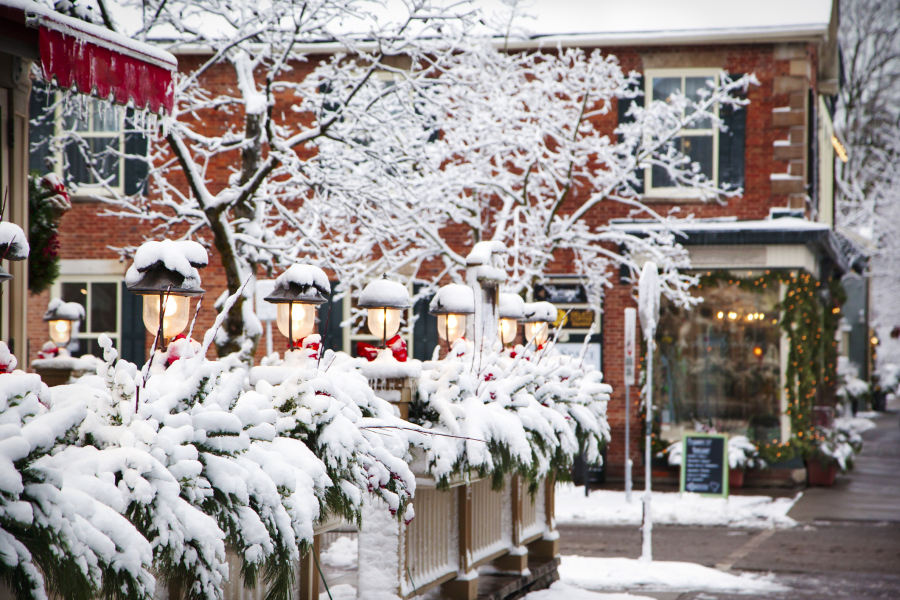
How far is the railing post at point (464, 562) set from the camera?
6.76 meters

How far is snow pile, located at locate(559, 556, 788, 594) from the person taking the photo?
907 centimetres

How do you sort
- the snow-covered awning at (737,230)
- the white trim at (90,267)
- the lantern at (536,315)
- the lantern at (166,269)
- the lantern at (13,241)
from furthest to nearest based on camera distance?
1. the white trim at (90,267)
2. the snow-covered awning at (737,230)
3. the lantern at (536,315)
4. the lantern at (166,269)
5. the lantern at (13,241)

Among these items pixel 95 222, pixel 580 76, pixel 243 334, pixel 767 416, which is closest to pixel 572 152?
pixel 580 76

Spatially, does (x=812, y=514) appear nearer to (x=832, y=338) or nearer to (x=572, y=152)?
(x=572, y=152)

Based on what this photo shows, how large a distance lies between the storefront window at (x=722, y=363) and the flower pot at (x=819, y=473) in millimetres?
881

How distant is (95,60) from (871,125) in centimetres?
3431

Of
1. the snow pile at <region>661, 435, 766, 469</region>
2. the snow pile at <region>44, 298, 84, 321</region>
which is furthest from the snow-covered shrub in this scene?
the snow pile at <region>661, 435, 766, 469</region>

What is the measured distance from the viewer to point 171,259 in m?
5.07

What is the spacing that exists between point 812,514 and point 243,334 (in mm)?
8448

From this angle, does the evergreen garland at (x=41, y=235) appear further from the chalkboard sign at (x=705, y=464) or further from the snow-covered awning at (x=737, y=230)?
the snow-covered awning at (x=737, y=230)

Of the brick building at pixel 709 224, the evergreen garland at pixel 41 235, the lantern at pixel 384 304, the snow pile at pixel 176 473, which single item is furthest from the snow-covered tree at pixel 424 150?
the snow pile at pixel 176 473

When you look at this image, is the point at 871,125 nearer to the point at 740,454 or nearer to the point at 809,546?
the point at 740,454

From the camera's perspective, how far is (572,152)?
1593cm

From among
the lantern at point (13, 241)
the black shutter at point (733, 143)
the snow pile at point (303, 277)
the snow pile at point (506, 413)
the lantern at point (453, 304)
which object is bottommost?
the snow pile at point (506, 413)
